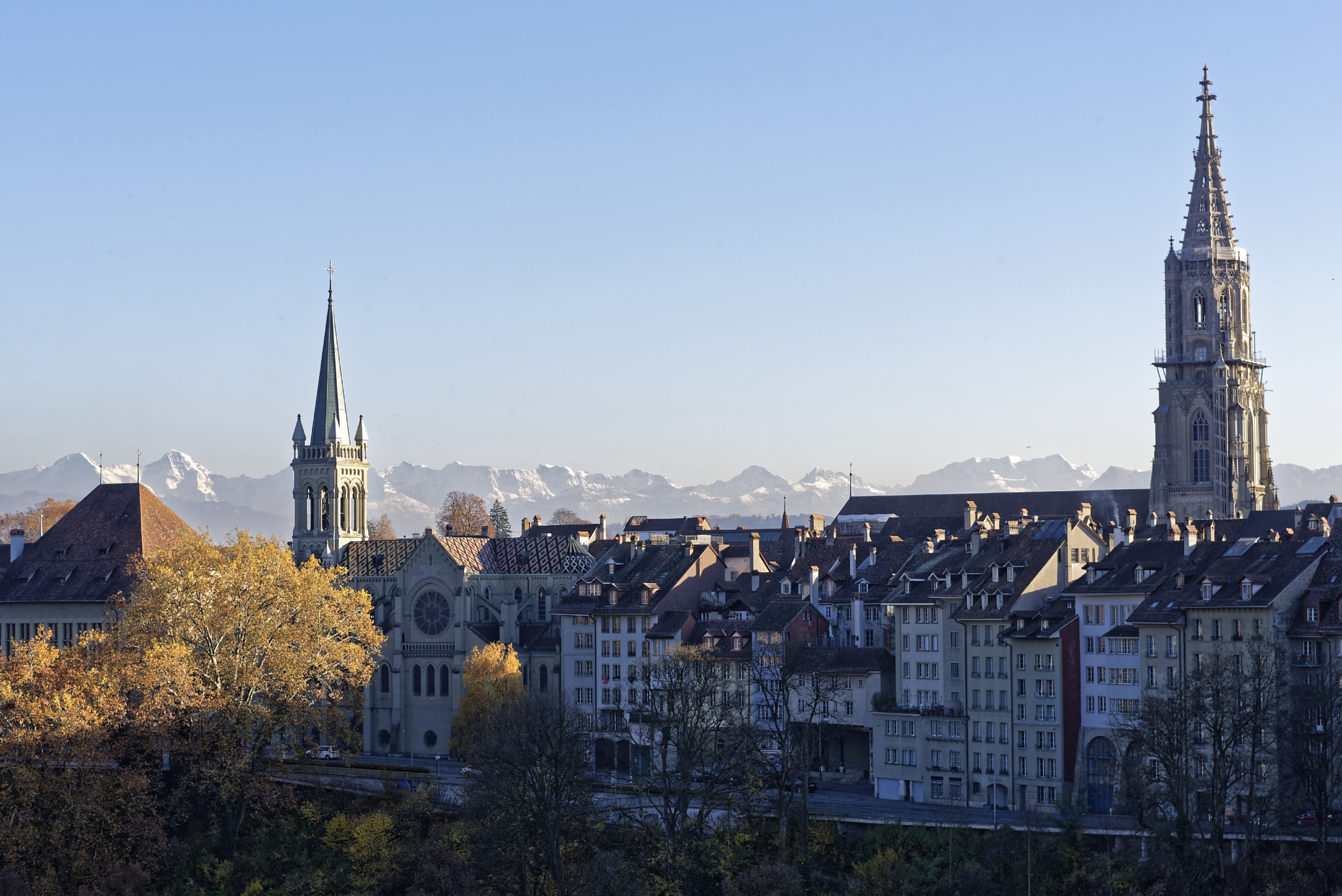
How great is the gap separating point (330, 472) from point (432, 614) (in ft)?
126

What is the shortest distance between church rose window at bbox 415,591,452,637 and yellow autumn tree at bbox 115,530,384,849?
1153 inches

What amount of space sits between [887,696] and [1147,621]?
1730 centimetres

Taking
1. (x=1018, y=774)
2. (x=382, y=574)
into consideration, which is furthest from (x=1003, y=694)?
(x=382, y=574)

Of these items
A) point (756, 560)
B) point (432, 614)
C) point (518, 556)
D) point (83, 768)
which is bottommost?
point (83, 768)

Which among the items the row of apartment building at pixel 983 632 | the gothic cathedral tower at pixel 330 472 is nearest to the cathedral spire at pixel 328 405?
the gothic cathedral tower at pixel 330 472

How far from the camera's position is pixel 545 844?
94688 millimetres

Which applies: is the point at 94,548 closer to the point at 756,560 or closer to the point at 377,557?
the point at 377,557

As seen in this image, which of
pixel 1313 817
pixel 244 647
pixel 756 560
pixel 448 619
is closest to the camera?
pixel 1313 817

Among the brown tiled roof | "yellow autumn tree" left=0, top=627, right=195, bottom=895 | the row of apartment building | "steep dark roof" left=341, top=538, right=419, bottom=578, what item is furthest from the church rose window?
"yellow autumn tree" left=0, top=627, right=195, bottom=895

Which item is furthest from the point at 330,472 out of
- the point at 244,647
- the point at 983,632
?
the point at 983,632

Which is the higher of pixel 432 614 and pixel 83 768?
pixel 432 614

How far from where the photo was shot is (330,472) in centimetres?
18138

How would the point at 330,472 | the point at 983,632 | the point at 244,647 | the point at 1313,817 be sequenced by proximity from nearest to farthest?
1. the point at 1313,817
2. the point at 983,632
3. the point at 244,647
4. the point at 330,472

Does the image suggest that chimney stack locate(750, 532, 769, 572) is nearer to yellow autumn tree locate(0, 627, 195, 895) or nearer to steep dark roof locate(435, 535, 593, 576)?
steep dark roof locate(435, 535, 593, 576)
